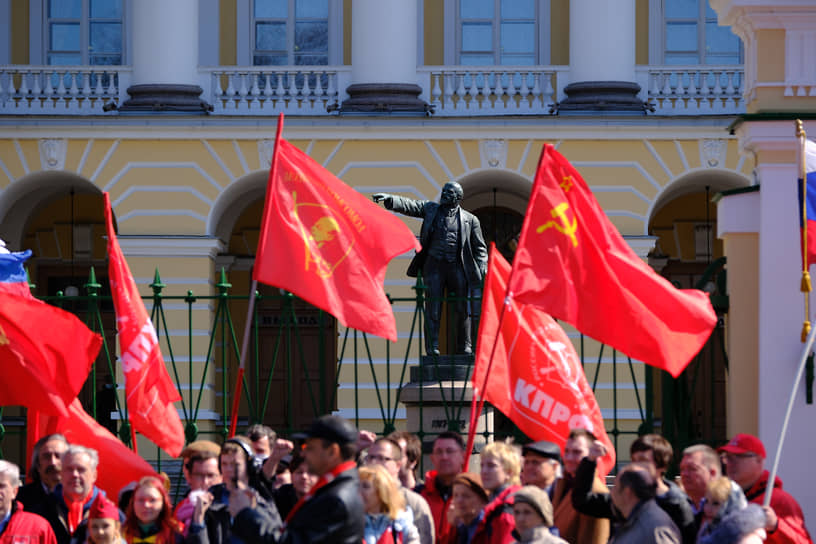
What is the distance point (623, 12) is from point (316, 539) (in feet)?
64.1

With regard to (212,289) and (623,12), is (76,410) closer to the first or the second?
(212,289)

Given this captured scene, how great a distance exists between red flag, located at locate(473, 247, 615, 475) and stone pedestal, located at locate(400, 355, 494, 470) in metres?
1.74

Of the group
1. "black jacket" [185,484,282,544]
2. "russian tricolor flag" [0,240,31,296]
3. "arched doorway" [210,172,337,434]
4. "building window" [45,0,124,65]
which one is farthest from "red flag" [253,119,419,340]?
"building window" [45,0,124,65]

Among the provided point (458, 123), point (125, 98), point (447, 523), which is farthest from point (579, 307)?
point (125, 98)

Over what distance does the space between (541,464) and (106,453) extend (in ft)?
9.01

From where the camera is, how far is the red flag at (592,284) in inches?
339

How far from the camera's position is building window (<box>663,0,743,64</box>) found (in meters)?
25.5

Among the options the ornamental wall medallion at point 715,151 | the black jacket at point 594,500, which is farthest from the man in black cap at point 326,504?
the ornamental wall medallion at point 715,151

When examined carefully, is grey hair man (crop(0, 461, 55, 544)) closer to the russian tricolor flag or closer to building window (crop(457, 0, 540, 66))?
the russian tricolor flag

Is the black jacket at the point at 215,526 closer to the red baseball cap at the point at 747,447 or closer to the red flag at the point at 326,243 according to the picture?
the red flag at the point at 326,243

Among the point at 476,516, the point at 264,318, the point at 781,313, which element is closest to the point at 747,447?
the point at 476,516

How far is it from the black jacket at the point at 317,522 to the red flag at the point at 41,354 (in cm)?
363

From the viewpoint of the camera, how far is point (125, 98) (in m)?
24.6

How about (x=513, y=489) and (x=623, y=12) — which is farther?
(x=623, y=12)
